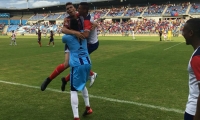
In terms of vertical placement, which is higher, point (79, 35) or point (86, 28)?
point (86, 28)

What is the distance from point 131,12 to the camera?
7194 centimetres

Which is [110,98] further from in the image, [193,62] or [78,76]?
[193,62]

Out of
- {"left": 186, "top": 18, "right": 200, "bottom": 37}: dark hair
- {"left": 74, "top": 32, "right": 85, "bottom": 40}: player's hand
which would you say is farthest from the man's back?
{"left": 186, "top": 18, "right": 200, "bottom": 37}: dark hair

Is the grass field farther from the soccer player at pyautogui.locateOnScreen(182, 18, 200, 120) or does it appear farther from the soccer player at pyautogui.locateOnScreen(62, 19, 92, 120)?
the soccer player at pyautogui.locateOnScreen(182, 18, 200, 120)

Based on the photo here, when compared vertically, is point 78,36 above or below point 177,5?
below

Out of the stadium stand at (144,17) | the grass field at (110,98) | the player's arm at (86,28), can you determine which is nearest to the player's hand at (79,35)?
the player's arm at (86,28)

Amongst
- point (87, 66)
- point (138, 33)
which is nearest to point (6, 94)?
point (87, 66)

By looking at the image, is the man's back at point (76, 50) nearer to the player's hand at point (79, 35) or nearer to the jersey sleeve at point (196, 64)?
the player's hand at point (79, 35)

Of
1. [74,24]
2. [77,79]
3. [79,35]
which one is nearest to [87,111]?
[77,79]

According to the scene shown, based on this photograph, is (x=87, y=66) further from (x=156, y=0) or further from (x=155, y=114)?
(x=156, y=0)

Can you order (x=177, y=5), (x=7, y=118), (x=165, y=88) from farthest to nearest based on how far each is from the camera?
(x=177, y=5)
(x=165, y=88)
(x=7, y=118)

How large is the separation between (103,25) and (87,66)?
214 ft

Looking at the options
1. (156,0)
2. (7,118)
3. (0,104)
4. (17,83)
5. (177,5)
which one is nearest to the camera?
(7,118)

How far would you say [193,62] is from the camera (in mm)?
2371
